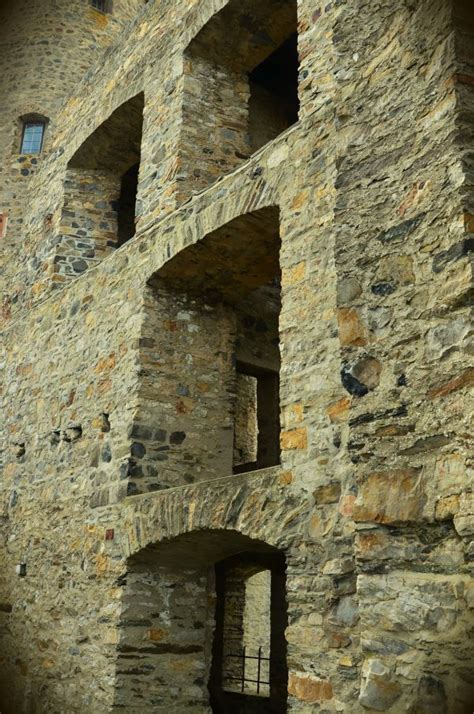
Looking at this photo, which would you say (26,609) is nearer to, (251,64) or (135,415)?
(135,415)

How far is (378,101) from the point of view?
113 inches

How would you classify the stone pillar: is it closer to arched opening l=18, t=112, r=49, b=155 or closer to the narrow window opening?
arched opening l=18, t=112, r=49, b=155

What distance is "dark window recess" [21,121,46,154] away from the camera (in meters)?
12.2

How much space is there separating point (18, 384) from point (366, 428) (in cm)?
632

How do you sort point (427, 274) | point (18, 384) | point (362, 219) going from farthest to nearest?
point (18, 384) < point (362, 219) < point (427, 274)

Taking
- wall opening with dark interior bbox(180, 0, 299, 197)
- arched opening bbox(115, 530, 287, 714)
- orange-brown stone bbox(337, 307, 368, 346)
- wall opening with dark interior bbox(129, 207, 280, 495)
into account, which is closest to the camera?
orange-brown stone bbox(337, 307, 368, 346)

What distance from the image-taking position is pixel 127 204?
938 centimetres

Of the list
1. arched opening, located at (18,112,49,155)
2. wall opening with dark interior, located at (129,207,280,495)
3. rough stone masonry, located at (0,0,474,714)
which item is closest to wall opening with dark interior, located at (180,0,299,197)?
rough stone masonry, located at (0,0,474,714)

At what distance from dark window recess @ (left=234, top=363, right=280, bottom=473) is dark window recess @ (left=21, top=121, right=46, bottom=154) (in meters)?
6.69

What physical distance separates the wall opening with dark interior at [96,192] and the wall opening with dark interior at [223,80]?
1365 millimetres

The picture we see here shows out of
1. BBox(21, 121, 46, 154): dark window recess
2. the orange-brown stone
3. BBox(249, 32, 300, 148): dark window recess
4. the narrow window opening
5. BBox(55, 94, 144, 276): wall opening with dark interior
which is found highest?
the narrow window opening

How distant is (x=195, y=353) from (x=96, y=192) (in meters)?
3.43

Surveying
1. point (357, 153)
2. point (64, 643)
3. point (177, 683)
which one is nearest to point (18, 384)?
point (64, 643)

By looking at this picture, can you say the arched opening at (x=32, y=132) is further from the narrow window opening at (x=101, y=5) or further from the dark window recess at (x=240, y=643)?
the dark window recess at (x=240, y=643)
